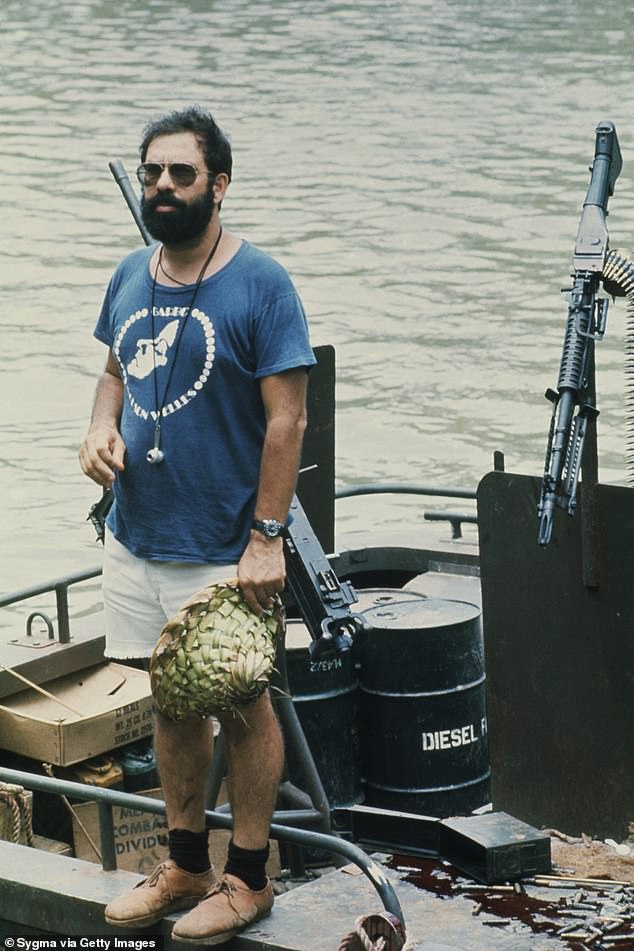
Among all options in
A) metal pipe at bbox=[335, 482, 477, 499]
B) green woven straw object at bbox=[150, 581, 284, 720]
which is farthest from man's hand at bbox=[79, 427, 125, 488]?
metal pipe at bbox=[335, 482, 477, 499]

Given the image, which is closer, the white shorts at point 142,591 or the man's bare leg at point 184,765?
the man's bare leg at point 184,765

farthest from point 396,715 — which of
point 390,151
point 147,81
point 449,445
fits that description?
point 147,81

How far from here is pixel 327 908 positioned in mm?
5734

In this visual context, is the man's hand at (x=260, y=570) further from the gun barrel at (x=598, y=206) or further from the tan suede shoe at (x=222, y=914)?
the gun barrel at (x=598, y=206)

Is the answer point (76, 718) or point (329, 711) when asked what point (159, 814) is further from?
point (329, 711)

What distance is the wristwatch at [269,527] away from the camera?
5406 millimetres

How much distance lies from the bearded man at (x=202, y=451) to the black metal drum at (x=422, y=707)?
6.16ft

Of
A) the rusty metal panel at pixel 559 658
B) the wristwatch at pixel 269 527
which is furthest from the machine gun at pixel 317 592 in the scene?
the wristwatch at pixel 269 527

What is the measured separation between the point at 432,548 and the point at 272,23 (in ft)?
123

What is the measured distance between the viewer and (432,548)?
356 inches

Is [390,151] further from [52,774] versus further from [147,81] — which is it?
[52,774]

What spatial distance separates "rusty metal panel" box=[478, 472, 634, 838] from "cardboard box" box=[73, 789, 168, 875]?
1.21 m

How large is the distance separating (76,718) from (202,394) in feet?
7.09

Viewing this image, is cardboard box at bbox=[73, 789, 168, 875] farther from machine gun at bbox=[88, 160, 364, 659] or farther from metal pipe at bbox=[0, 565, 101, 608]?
machine gun at bbox=[88, 160, 364, 659]
